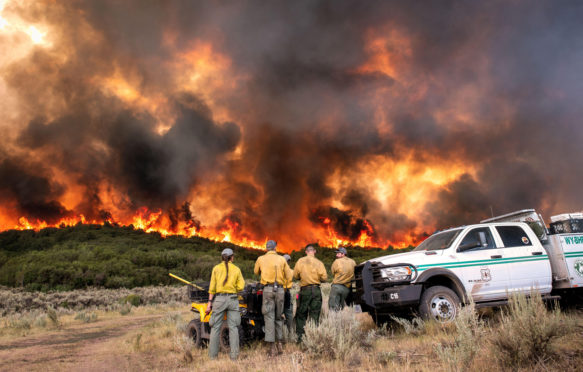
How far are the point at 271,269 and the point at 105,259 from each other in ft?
279

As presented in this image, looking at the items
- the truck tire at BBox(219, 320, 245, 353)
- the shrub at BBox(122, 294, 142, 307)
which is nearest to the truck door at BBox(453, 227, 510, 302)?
the truck tire at BBox(219, 320, 245, 353)

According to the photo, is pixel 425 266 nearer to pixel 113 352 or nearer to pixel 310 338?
pixel 310 338

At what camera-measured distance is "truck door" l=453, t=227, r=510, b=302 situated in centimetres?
812

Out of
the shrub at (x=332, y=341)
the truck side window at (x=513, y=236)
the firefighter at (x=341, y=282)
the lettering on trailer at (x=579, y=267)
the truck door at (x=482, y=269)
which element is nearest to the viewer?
the shrub at (x=332, y=341)

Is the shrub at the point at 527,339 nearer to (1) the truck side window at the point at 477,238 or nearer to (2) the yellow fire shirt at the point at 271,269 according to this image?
(1) the truck side window at the point at 477,238

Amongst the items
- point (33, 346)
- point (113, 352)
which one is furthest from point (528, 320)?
point (33, 346)

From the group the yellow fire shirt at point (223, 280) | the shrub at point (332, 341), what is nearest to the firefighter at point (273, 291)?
the yellow fire shirt at point (223, 280)

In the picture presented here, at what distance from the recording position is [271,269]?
8.49 m

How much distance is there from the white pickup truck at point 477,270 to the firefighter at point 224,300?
296 cm

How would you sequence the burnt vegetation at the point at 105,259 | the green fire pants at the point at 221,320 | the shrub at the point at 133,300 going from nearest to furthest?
the green fire pants at the point at 221,320 < the shrub at the point at 133,300 < the burnt vegetation at the point at 105,259

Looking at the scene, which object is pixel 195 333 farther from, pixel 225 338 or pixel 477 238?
pixel 477 238

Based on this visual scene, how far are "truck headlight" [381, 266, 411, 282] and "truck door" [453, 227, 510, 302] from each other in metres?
1.17

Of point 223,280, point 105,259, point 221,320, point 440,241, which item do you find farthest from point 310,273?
point 105,259

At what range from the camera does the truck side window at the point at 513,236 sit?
874 cm
